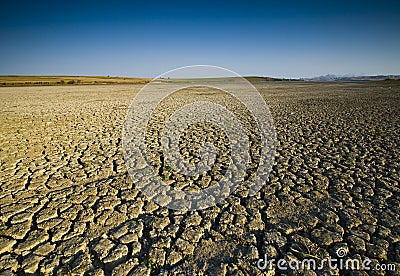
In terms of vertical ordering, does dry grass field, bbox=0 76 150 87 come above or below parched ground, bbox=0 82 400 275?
above

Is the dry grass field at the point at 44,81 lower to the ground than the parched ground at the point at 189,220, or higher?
higher

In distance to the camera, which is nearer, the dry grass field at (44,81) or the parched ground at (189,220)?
the parched ground at (189,220)

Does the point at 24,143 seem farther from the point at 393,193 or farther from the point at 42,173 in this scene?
the point at 393,193

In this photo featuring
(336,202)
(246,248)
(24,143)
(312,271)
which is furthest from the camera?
(24,143)

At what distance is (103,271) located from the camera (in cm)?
206

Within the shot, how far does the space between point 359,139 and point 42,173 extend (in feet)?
23.2

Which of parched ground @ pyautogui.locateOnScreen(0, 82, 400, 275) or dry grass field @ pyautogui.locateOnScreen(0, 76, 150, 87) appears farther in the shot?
dry grass field @ pyautogui.locateOnScreen(0, 76, 150, 87)

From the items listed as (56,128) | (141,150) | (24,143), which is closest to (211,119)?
(141,150)

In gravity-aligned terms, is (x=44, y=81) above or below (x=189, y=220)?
above

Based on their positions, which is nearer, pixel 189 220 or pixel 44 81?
pixel 189 220

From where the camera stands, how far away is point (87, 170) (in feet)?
13.6

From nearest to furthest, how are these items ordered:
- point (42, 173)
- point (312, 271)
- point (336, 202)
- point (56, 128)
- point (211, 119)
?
1. point (312, 271)
2. point (336, 202)
3. point (42, 173)
4. point (56, 128)
5. point (211, 119)

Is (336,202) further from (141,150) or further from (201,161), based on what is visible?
(141,150)

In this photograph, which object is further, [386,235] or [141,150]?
[141,150]
